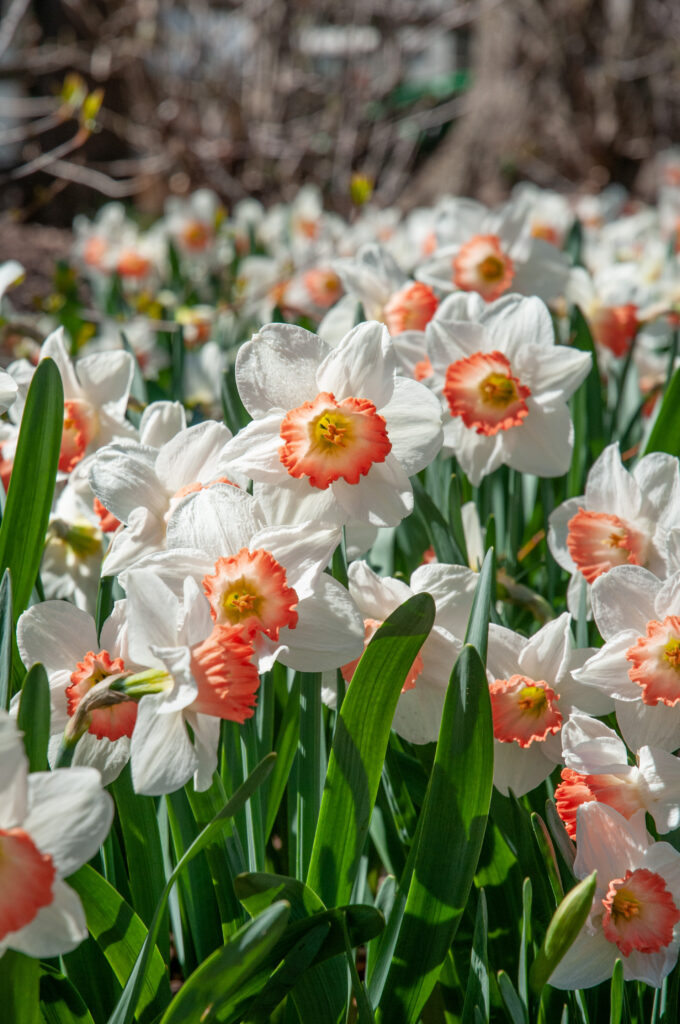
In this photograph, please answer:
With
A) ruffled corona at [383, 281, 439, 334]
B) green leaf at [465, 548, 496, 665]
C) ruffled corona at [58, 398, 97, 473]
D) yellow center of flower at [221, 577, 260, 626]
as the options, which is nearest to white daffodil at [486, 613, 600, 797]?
green leaf at [465, 548, 496, 665]

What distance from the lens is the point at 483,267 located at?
5.73 feet

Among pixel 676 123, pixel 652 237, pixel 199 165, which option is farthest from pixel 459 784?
pixel 676 123

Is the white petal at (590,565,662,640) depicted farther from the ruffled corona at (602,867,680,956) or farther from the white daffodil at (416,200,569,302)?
the white daffodil at (416,200,569,302)

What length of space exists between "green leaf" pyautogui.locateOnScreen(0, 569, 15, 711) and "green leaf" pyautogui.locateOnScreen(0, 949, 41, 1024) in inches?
8.4

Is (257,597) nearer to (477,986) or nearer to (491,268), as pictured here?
(477,986)

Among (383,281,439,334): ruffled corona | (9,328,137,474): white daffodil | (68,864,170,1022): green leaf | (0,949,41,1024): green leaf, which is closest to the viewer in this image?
(0,949,41,1024): green leaf

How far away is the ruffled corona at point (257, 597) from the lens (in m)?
0.82

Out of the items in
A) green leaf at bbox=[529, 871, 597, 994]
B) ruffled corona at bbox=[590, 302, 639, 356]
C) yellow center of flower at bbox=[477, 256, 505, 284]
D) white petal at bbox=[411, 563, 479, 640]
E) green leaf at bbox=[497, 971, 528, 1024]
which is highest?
yellow center of flower at bbox=[477, 256, 505, 284]

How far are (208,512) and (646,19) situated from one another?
898 cm

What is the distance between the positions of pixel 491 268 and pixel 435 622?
3.15 feet

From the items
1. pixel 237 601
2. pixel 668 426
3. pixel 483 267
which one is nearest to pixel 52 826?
pixel 237 601

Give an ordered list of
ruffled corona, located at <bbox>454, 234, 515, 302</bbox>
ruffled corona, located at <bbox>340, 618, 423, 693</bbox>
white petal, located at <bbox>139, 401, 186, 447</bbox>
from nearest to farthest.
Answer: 1. ruffled corona, located at <bbox>340, 618, 423, 693</bbox>
2. white petal, located at <bbox>139, 401, 186, 447</bbox>
3. ruffled corona, located at <bbox>454, 234, 515, 302</bbox>

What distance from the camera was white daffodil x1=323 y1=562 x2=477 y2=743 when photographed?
99 cm

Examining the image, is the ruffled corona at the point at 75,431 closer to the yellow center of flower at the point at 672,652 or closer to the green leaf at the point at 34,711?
the green leaf at the point at 34,711
